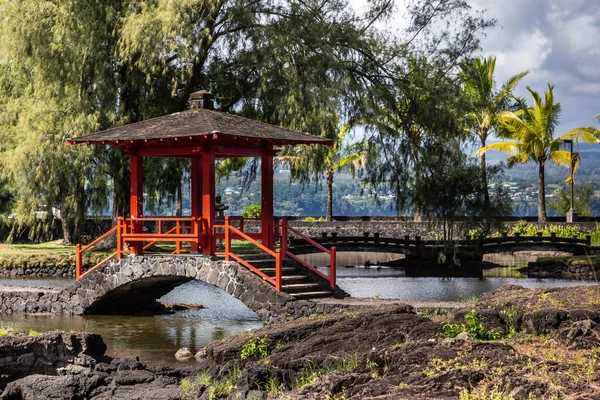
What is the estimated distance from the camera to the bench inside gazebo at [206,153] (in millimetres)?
18609

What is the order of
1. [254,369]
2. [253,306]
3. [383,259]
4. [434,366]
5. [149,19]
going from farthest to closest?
[383,259]
[149,19]
[253,306]
[254,369]
[434,366]

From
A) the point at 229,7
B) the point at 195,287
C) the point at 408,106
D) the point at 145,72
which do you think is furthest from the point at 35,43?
the point at 408,106

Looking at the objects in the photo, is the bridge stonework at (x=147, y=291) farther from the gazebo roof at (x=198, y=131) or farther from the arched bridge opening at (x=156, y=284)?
the gazebo roof at (x=198, y=131)

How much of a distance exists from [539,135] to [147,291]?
27.4 metres

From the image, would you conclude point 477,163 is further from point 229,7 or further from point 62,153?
point 62,153

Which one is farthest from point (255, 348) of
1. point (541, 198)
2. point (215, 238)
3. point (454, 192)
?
point (541, 198)

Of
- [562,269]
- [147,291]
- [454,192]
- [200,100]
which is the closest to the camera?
[200,100]

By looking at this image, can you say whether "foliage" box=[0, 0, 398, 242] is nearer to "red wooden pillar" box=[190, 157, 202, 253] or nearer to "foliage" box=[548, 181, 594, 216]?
"red wooden pillar" box=[190, 157, 202, 253]

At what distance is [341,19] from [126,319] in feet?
39.7

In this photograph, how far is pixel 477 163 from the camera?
87.2 ft

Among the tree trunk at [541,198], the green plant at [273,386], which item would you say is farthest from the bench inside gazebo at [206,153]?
the tree trunk at [541,198]

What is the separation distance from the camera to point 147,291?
71.6ft

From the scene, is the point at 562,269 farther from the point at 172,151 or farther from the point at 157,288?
the point at 172,151

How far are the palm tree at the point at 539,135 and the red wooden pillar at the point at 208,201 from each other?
27.3 meters
